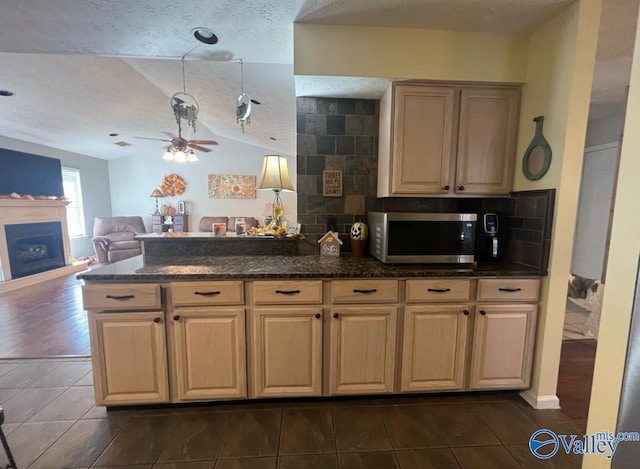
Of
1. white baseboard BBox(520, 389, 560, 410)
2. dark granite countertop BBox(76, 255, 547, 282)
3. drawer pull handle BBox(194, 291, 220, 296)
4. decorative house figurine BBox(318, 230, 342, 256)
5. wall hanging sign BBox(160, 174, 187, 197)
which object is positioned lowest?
white baseboard BBox(520, 389, 560, 410)

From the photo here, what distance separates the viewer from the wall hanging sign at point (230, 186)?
7336 millimetres

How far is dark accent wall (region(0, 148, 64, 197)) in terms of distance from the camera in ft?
14.8

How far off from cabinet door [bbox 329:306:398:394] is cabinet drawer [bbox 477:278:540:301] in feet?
1.92

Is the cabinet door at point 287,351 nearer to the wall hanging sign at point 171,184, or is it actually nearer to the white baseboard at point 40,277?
the white baseboard at point 40,277

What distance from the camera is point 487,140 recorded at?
6.32 ft

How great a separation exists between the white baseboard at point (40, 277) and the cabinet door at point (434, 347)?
5.90 meters

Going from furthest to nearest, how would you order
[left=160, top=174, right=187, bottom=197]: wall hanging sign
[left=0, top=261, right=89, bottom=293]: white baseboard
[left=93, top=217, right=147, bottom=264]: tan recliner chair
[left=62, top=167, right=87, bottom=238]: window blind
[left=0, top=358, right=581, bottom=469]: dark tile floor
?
[left=160, top=174, right=187, bottom=197]: wall hanging sign → [left=62, top=167, right=87, bottom=238]: window blind → [left=93, top=217, right=147, bottom=264]: tan recliner chair → [left=0, top=261, right=89, bottom=293]: white baseboard → [left=0, top=358, right=581, bottom=469]: dark tile floor

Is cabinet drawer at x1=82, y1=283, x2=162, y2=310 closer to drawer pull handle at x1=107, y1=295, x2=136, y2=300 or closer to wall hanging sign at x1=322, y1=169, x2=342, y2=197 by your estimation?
drawer pull handle at x1=107, y1=295, x2=136, y2=300

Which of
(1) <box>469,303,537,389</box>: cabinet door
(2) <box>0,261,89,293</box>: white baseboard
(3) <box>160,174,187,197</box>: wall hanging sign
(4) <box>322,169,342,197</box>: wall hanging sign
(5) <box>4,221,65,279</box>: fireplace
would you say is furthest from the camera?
(3) <box>160,174,187,197</box>: wall hanging sign

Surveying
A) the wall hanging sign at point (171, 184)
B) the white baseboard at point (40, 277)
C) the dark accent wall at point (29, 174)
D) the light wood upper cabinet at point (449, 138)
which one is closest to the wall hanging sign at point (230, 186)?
the wall hanging sign at point (171, 184)

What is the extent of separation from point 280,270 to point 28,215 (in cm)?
567

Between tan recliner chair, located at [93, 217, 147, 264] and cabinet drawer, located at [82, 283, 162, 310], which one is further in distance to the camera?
tan recliner chair, located at [93, 217, 147, 264]

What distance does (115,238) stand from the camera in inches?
241

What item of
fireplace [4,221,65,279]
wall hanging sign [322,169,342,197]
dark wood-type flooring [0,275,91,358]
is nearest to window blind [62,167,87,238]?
fireplace [4,221,65,279]
